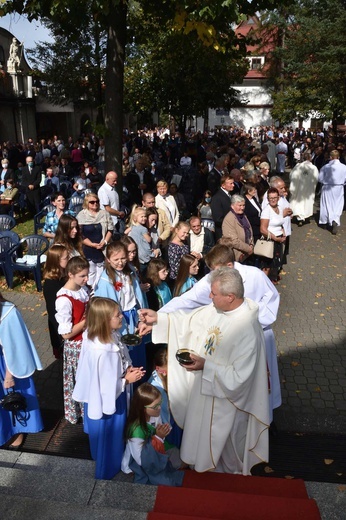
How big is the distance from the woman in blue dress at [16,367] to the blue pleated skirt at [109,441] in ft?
2.45

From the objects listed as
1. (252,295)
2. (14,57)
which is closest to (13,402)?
(252,295)

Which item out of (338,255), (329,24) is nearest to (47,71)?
(329,24)

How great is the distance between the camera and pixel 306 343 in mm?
6809

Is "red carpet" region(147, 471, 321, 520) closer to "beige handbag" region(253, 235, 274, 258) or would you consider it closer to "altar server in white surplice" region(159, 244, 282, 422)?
"altar server in white surplice" region(159, 244, 282, 422)

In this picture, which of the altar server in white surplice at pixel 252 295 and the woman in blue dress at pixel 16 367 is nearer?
the woman in blue dress at pixel 16 367

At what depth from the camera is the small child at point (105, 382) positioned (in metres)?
3.66

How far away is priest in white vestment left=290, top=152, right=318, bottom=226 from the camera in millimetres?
13219

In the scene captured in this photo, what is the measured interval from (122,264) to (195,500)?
8.38 feet

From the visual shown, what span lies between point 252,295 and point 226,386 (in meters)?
1.30

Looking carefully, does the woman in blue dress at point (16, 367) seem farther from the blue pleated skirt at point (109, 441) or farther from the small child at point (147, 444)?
the small child at point (147, 444)

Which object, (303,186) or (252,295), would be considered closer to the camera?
(252,295)

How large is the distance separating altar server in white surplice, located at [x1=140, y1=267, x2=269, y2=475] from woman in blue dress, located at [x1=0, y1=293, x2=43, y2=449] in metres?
1.40

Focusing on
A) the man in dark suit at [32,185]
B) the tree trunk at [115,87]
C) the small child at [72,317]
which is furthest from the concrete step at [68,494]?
the man in dark suit at [32,185]

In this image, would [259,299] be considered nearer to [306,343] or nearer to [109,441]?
[109,441]
